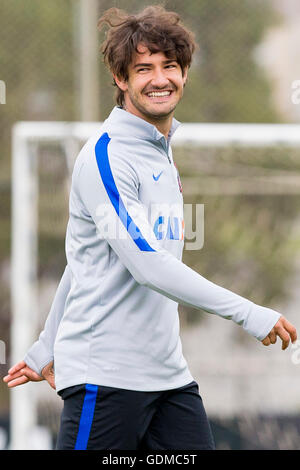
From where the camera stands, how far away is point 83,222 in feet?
7.23

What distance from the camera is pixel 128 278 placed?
2.17m

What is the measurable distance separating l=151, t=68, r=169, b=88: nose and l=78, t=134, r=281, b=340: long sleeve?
0.19m

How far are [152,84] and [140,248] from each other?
0.39 metres

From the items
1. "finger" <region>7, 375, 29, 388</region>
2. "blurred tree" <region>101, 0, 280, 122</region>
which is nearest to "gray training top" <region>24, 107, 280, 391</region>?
"finger" <region>7, 375, 29, 388</region>

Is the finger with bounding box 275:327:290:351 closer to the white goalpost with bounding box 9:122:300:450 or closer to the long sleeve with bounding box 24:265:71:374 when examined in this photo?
Answer: the long sleeve with bounding box 24:265:71:374

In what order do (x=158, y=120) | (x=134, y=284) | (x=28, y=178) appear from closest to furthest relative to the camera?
(x=134, y=284) < (x=158, y=120) < (x=28, y=178)

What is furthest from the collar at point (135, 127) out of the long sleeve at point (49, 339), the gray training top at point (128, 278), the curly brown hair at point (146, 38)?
the long sleeve at point (49, 339)

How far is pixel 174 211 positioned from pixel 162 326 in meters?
0.27

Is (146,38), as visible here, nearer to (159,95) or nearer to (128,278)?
(159,95)

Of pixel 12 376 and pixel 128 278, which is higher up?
pixel 128 278

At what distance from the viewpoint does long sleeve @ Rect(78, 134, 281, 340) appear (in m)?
2.08

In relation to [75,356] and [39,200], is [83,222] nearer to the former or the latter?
[75,356]

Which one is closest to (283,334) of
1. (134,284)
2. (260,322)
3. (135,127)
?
(260,322)
